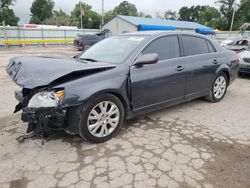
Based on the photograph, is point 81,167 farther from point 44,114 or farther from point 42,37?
point 42,37

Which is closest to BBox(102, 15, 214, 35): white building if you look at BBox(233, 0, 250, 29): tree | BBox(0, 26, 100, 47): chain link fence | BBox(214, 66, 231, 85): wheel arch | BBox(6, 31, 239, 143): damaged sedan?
BBox(0, 26, 100, 47): chain link fence

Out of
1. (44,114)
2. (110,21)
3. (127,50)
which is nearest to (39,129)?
(44,114)

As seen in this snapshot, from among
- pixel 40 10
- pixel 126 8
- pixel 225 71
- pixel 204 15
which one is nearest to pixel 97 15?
pixel 40 10

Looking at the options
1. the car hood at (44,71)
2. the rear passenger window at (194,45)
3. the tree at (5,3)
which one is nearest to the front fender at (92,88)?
the car hood at (44,71)

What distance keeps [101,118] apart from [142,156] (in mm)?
786

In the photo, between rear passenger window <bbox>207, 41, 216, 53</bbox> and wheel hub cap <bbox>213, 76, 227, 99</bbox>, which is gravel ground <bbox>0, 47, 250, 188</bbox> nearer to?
wheel hub cap <bbox>213, 76, 227, 99</bbox>

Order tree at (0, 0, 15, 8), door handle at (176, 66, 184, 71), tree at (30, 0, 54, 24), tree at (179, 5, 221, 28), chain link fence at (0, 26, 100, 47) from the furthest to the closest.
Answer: tree at (30, 0, 54, 24) < tree at (179, 5, 221, 28) < tree at (0, 0, 15, 8) < chain link fence at (0, 26, 100, 47) < door handle at (176, 66, 184, 71)

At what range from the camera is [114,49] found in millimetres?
3941

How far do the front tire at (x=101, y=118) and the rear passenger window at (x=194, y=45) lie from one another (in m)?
1.90

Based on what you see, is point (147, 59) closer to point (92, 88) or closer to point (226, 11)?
point (92, 88)

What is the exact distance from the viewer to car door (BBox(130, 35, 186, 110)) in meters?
3.55

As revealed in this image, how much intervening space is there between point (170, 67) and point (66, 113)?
78.3 inches

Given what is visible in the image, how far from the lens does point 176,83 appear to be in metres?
4.07

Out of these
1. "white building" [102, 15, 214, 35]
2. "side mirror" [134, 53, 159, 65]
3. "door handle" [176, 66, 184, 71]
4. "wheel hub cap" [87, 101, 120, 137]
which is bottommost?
"wheel hub cap" [87, 101, 120, 137]
